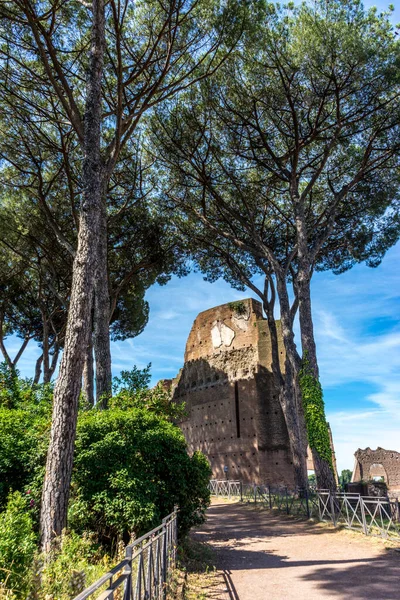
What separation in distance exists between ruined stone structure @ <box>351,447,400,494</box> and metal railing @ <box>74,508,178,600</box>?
21.3m

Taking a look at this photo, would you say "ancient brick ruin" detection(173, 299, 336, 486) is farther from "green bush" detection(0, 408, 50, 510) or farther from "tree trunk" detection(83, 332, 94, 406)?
"green bush" detection(0, 408, 50, 510)

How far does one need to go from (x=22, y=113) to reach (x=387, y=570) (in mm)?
12367

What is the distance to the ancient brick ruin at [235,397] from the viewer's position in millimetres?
18078

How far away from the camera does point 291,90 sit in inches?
471

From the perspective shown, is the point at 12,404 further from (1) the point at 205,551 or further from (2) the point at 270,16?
(2) the point at 270,16

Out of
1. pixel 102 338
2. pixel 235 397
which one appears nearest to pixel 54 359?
pixel 235 397

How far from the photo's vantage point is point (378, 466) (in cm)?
2314

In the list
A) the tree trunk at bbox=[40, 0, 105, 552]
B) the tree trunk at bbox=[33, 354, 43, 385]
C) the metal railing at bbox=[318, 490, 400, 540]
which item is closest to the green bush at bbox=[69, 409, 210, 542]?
the tree trunk at bbox=[40, 0, 105, 552]

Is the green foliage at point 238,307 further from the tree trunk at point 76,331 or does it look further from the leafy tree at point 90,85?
the tree trunk at point 76,331

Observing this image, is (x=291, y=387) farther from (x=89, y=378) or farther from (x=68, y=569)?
(x=68, y=569)

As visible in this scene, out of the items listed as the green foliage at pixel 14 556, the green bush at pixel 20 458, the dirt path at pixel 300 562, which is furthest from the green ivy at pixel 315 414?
the green foliage at pixel 14 556

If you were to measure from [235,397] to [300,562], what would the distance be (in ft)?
45.3

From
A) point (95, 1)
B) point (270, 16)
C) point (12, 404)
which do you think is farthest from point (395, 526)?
point (270, 16)

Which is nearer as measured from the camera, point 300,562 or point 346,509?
point 300,562
